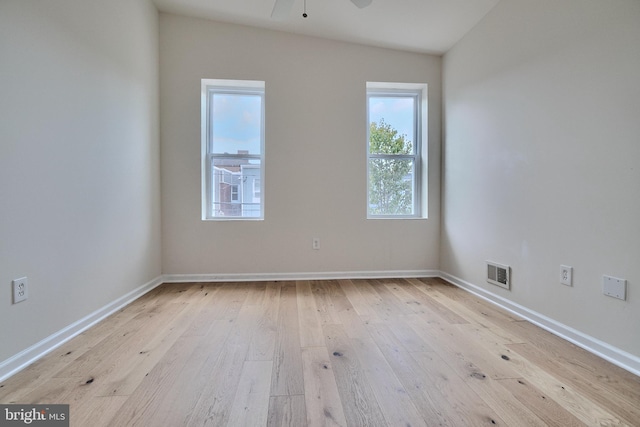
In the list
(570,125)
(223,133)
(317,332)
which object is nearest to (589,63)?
(570,125)

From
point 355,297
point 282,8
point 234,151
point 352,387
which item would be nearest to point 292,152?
point 234,151

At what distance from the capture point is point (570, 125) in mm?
1758

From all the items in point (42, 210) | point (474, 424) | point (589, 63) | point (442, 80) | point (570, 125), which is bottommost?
point (474, 424)

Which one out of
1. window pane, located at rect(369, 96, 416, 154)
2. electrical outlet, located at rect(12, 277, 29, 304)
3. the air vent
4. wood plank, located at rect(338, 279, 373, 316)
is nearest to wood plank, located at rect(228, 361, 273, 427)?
wood plank, located at rect(338, 279, 373, 316)

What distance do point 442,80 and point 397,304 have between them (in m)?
2.50

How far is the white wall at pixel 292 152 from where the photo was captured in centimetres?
295

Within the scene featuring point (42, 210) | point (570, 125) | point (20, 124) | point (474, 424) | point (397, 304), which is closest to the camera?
point (474, 424)

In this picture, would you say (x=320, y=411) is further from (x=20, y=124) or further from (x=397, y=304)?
(x=20, y=124)

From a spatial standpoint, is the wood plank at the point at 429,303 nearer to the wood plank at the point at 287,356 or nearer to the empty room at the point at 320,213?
the empty room at the point at 320,213

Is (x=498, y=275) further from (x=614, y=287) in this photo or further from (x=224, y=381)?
(x=224, y=381)

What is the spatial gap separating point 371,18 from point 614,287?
8.90ft

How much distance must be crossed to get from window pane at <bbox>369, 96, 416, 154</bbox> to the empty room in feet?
0.09

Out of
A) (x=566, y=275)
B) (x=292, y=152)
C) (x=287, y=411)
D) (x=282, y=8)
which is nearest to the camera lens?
(x=287, y=411)

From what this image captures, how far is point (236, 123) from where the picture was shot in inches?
124
